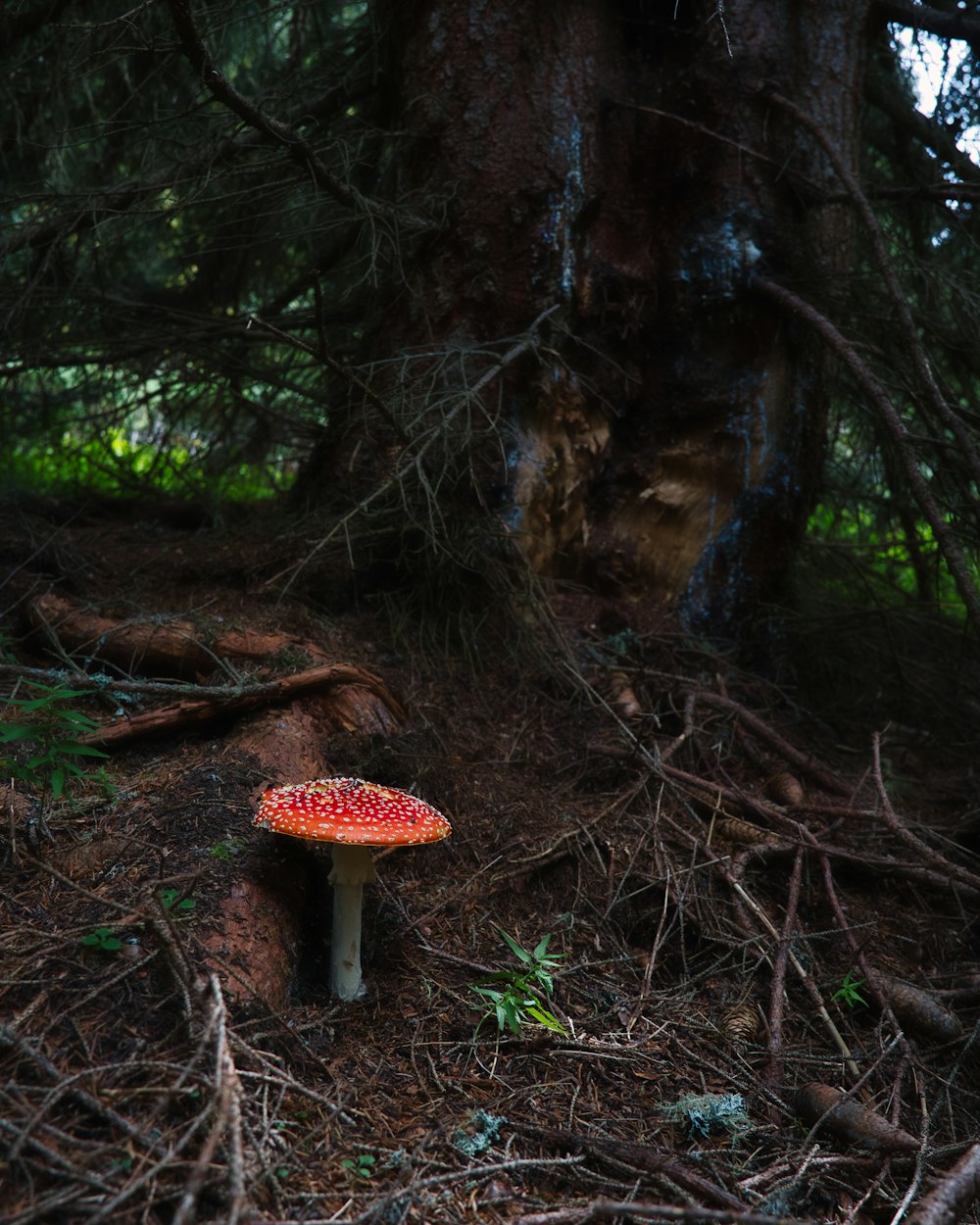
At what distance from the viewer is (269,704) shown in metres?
3.18

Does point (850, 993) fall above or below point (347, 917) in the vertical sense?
below

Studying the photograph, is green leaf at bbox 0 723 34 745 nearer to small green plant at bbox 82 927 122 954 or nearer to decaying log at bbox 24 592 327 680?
small green plant at bbox 82 927 122 954

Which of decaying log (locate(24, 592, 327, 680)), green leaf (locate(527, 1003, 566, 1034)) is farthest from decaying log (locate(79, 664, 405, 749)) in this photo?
green leaf (locate(527, 1003, 566, 1034))

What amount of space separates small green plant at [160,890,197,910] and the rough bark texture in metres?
2.33

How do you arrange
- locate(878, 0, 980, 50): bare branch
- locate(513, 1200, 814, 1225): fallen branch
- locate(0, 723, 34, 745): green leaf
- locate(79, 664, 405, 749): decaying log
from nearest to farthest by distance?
locate(513, 1200, 814, 1225): fallen branch, locate(0, 723, 34, 745): green leaf, locate(79, 664, 405, 749): decaying log, locate(878, 0, 980, 50): bare branch

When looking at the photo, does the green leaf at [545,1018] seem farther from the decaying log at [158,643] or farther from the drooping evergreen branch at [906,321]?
the drooping evergreen branch at [906,321]

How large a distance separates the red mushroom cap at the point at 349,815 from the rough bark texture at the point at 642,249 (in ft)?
6.45

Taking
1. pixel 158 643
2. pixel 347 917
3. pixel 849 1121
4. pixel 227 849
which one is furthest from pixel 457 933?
pixel 158 643

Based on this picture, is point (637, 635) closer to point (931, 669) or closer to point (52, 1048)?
point (931, 669)

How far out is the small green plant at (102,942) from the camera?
214 cm

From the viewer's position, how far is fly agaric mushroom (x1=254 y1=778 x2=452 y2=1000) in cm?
228

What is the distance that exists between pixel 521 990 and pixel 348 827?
0.73m

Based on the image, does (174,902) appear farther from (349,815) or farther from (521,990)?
(521,990)

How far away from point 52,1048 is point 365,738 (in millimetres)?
1426
